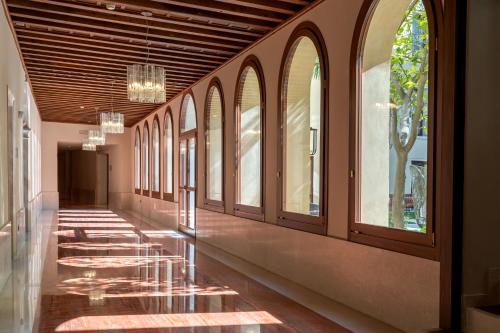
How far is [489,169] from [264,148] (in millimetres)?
3821

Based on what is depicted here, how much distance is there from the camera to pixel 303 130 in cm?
600

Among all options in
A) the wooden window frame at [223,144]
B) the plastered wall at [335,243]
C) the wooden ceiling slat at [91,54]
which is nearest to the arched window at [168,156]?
the wooden window frame at [223,144]

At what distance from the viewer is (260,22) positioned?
6406 mm

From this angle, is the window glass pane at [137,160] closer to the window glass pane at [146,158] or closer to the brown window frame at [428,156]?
the window glass pane at [146,158]

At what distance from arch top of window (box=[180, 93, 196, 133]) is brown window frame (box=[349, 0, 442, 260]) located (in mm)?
6129

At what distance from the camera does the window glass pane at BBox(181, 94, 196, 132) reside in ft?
35.3

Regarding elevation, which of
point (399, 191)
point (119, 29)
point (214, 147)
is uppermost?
point (119, 29)

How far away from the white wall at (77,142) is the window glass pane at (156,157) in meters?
4.29

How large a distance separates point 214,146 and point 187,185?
2120mm

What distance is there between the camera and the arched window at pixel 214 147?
28.6 feet

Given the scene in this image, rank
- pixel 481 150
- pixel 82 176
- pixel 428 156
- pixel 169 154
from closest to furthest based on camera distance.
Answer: pixel 481 150 → pixel 428 156 → pixel 169 154 → pixel 82 176

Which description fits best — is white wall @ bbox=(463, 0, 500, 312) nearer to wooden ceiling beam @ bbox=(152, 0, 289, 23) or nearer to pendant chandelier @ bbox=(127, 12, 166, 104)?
wooden ceiling beam @ bbox=(152, 0, 289, 23)

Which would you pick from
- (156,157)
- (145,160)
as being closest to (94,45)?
(156,157)

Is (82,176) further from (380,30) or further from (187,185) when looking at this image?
(380,30)
